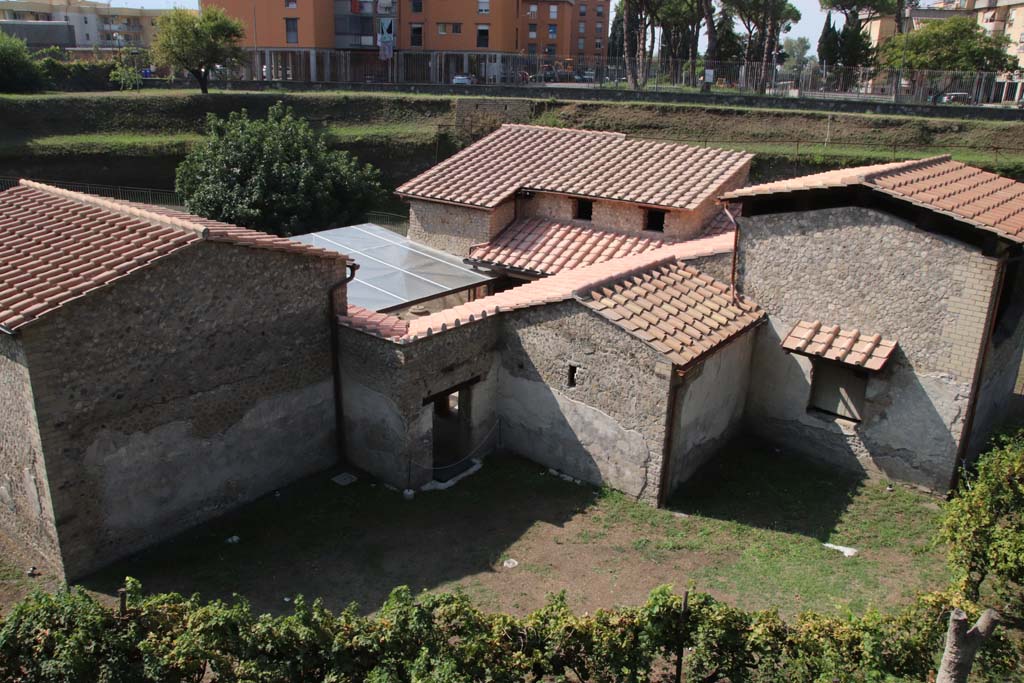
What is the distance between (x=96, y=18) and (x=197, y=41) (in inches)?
2685

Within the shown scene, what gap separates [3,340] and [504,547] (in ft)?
23.9

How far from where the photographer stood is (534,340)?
550 inches

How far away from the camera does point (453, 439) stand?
15438 mm

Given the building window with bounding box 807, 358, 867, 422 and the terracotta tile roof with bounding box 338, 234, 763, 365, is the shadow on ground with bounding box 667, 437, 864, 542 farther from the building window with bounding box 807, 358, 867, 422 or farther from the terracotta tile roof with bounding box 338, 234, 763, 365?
the terracotta tile roof with bounding box 338, 234, 763, 365

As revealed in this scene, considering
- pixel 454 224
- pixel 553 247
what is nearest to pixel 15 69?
pixel 454 224

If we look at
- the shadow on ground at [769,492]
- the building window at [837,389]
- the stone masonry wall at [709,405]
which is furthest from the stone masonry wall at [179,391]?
the building window at [837,389]

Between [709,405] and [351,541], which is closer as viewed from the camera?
[351,541]

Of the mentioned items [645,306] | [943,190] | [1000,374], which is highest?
[943,190]

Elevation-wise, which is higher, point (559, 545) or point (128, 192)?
point (128, 192)

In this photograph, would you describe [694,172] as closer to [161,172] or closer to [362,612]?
[362,612]

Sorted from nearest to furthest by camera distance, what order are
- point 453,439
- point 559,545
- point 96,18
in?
1. point 559,545
2. point 453,439
3. point 96,18

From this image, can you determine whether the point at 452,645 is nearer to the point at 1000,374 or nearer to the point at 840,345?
the point at 840,345

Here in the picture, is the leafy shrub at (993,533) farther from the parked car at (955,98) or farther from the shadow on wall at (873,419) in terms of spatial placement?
Answer: the parked car at (955,98)

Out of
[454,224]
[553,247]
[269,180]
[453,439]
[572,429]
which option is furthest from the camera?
[269,180]
